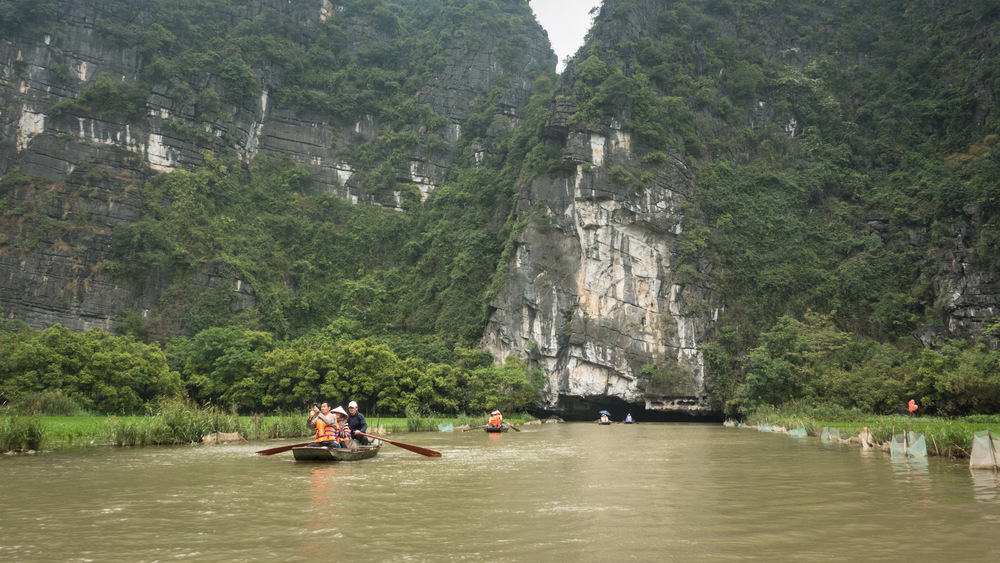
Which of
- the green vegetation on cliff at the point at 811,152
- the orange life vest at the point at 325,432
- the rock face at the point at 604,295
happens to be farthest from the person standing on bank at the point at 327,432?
the rock face at the point at 604,295

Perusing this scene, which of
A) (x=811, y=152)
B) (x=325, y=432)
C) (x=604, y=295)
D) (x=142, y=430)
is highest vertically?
(x=811, y=152)

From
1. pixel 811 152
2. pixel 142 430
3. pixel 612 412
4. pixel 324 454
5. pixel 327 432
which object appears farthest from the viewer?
pixel 811 152

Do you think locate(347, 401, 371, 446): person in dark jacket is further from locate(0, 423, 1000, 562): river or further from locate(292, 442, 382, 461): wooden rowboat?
locate(0, 423, 1000, 562): river

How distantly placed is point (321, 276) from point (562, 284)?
24649 millimetres

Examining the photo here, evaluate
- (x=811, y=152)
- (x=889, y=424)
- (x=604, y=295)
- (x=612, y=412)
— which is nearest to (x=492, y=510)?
(x=889, y=424)

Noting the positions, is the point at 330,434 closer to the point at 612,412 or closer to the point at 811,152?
the point at 612,412

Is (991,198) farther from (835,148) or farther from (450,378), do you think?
(450,378)

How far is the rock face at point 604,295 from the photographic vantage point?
49.2 metres

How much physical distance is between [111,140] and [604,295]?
44.7 metres

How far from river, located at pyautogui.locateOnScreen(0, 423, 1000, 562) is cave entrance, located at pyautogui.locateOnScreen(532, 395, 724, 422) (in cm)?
3581

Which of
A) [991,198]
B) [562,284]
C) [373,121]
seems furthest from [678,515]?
[373,121]

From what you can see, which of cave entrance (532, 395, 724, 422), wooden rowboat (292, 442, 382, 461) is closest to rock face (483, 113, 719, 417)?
cave entrance (532, 395, 724, 422)

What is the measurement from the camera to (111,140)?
185 ft

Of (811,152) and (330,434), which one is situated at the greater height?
(811,152)
